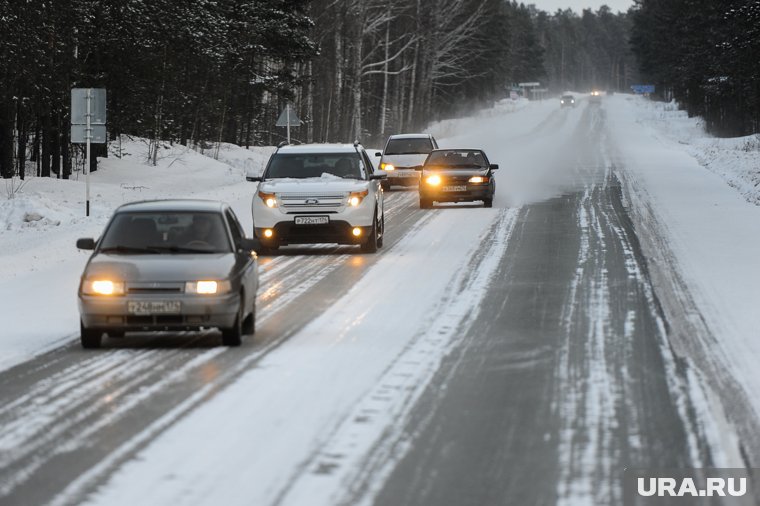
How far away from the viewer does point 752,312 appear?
1469 centimetres

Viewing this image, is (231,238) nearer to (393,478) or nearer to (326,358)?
(326,358)

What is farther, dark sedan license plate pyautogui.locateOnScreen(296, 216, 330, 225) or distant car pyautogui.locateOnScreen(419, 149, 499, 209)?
distant car pyautogui.locateOnScreen(419, 149, 499, 209)

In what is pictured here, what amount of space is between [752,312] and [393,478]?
828 centimetres

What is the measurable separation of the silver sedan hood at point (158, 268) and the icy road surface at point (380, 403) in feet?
2.20

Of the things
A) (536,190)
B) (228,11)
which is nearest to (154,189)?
(536,190)

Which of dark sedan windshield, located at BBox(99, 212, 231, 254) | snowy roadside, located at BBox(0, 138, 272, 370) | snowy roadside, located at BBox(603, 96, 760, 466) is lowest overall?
snowy roadside, located at BBox(0, 138, 272, 370)

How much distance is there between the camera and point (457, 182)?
32562 millimetres

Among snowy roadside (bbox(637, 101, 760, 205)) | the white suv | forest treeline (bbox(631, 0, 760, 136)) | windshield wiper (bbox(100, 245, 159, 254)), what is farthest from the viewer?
forest treeline (bbox(631, 0, 760, 136))

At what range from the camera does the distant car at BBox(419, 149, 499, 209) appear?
32281mm

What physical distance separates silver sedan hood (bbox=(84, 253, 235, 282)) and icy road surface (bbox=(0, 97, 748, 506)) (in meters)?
0.67

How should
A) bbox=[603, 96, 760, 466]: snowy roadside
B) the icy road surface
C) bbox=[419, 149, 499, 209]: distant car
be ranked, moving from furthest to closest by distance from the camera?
bbox=[419, 149, 499, 209]: distant car, bbox=[603, 96, 760, 466]: snowy roadside, the icy road surface

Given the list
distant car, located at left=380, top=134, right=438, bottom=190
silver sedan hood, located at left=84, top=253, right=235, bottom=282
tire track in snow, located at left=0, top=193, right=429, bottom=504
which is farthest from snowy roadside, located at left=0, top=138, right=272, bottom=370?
distant car, located at left=380, top=134, right=438, bottom=190

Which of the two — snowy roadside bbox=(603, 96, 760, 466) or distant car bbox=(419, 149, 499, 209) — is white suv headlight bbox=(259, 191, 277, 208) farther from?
distant car bbox=(419, 149, 499, 209)

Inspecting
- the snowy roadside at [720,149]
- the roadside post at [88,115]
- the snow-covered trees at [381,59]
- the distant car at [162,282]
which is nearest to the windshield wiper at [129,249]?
the distant car at [162,282]
